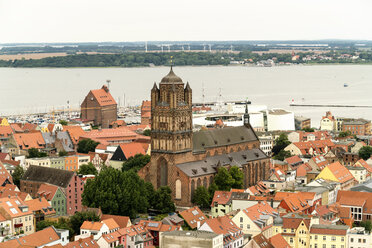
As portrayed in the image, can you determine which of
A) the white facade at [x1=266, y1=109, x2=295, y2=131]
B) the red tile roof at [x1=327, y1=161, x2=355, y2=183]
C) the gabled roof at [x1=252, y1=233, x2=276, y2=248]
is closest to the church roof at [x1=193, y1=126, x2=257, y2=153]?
the red tile roof at [x1=327, y1=161, x2=355, y2=183]

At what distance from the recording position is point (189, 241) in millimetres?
39594

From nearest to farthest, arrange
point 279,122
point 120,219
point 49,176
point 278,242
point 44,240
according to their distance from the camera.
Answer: point 44,240 < point 278,242 < point 120,219 < point 49,176 < point 279,122

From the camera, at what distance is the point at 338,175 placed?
190 ft

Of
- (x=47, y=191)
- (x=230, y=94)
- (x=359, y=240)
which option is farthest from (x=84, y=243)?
(x=230, y=94)

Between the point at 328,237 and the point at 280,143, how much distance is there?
33.9m

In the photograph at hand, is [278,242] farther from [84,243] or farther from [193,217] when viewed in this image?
[84,243]

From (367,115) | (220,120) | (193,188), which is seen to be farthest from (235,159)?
(367,115)

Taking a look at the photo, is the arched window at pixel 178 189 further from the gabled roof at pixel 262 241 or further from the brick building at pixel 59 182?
the gabled roof at pixel 262 241

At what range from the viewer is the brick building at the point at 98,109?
99625 mm

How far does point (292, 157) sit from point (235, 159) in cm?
837

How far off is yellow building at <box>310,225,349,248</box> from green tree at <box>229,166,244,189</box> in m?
13.1

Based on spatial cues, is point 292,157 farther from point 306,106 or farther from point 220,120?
point 306,106

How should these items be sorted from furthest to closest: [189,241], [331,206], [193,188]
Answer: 1. [193,188]
2. [331,206]
3. [189,241]

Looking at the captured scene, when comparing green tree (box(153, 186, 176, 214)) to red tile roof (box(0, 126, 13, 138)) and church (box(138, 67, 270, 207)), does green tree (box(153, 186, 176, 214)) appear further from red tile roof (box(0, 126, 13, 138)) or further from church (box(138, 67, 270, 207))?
red tile roof (box(0, 126, 13, 138))
